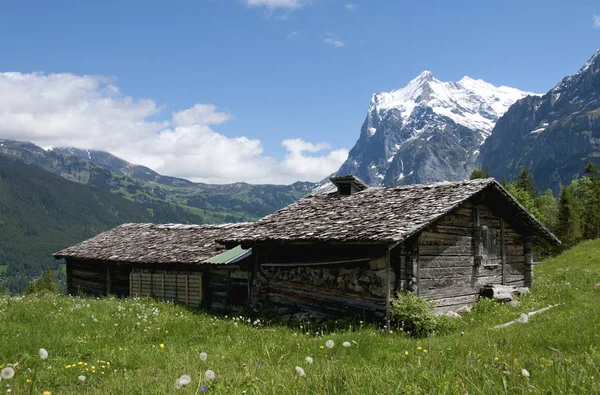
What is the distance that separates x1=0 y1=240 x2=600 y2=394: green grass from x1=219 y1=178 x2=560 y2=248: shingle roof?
11.2ft

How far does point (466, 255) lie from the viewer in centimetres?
1956

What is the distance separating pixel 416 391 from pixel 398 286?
12699mm

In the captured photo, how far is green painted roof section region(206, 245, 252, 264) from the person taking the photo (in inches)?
850

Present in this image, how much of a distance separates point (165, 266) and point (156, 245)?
3542 mm

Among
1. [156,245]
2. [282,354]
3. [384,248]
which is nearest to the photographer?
[282,354]

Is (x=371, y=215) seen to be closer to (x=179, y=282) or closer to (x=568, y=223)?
(x=179, y=282)

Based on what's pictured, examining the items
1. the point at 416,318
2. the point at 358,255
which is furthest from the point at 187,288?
the point at 416,318

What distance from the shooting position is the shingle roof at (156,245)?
81.3 feet

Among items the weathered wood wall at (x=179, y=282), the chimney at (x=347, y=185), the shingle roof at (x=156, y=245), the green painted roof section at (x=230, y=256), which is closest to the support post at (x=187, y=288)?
the weathered wood wall at (x=179, y=282)

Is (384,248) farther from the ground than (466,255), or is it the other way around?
(384,248)

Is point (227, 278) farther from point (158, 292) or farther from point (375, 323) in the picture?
point (375, 323)

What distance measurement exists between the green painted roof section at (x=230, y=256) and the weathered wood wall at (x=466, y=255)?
8090 millimetres

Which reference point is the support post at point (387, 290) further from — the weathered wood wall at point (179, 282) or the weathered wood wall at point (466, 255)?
the weathered wood wall at point (179, 282)

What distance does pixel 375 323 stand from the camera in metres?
16.1
